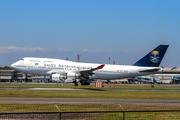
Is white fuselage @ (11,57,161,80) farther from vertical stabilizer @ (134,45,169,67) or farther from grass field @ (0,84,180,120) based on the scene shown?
grass field @ (0,84,180,120)

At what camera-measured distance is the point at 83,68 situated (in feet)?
184

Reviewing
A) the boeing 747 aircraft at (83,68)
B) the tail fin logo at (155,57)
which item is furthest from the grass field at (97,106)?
the tail fin logo at (155,57)

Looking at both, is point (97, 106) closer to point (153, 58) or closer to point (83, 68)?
point (83, 68)

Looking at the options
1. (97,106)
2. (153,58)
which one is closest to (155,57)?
(153,58)

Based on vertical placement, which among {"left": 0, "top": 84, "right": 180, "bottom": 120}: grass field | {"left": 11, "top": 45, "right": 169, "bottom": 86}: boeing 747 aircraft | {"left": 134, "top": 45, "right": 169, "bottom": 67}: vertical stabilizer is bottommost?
{"left": 0, "top": 84, "right": 180, "bottom": 120}: grass field

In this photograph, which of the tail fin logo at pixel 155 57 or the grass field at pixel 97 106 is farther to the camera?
the tail fin logo at pixel 155 57

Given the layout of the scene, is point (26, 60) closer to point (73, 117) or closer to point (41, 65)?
point (41, 65)

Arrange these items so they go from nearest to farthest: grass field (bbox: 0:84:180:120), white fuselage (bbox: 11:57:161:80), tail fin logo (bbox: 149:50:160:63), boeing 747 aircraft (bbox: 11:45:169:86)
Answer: grass field (bbox: 0:84:180:120) → boeing 747 aircraft (bbox: 11:45:169:86) → white fuselage (bbox: 11:57:161:80) → tail fin logo (bbox: 149:50:160:63)

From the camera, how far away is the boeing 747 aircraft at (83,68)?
53722mm

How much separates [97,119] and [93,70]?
38.5m

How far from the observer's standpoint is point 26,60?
180ft

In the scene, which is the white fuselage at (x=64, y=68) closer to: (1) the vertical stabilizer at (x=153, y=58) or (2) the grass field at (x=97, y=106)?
(1) the vertical stabilizer at (x=153, y=58)

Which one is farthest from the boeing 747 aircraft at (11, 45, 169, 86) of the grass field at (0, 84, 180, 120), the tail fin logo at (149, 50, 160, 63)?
the grass field at (0, 84, 180, 120)

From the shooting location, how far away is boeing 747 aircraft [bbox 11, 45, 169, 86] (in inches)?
2115
